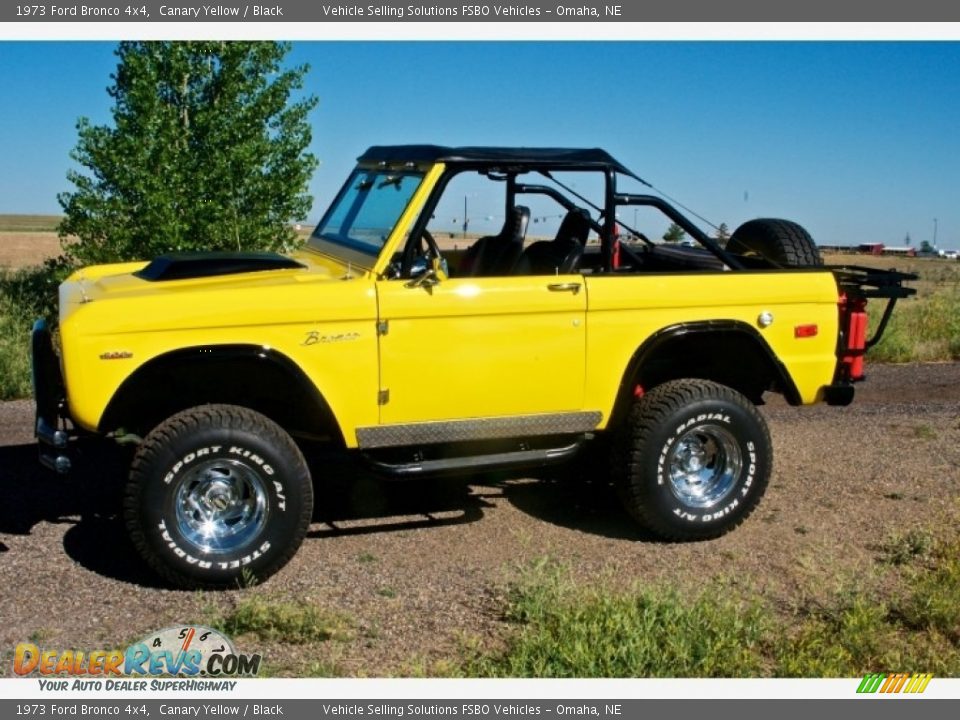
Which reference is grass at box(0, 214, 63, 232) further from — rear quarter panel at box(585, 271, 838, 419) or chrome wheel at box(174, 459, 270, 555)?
rear quarter panel at box(585, 271, 838, 419)

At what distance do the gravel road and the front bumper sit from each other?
0.65 metres

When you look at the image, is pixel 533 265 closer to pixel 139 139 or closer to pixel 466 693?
pixel 466 693

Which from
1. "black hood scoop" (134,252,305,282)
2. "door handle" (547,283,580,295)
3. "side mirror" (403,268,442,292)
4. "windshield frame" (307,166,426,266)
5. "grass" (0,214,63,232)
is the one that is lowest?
"door handle" (547,283,580,295)

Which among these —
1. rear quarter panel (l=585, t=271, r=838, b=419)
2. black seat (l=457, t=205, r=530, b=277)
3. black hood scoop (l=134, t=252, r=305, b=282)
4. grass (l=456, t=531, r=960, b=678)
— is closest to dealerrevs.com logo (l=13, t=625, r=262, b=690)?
grass (l=456, t=531, r=960, b=678)

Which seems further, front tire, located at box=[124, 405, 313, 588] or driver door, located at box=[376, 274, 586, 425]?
driver door, located at box=[376, 274, 586, 425]

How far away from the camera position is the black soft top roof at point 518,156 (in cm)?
576

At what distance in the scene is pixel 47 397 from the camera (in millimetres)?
5402

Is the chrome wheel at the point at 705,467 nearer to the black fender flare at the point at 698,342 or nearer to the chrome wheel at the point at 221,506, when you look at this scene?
the black fender flare at the point at 698,342

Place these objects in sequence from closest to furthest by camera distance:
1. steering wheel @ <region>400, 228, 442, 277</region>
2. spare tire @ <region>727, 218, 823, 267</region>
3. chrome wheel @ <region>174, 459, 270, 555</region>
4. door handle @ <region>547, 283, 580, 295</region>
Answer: chrome wheel @ <region>174, 459, 270, 555</region> → steering wheel @ <region>400, 228, 442, 277</region> → door handle @ <region>547, 283, 580, 295</region> → spare tire @ <region>727, 218, 823, 267</region>

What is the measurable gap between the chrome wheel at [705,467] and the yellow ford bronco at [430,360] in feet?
0.04

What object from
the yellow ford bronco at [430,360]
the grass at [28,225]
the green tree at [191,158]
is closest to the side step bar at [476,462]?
the yellow ford bronco at [430,360]

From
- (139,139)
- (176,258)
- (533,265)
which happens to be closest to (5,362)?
(139,139)

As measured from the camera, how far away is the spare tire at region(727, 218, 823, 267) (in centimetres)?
674

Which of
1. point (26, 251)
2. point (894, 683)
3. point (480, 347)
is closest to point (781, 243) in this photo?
point (480, 347)
